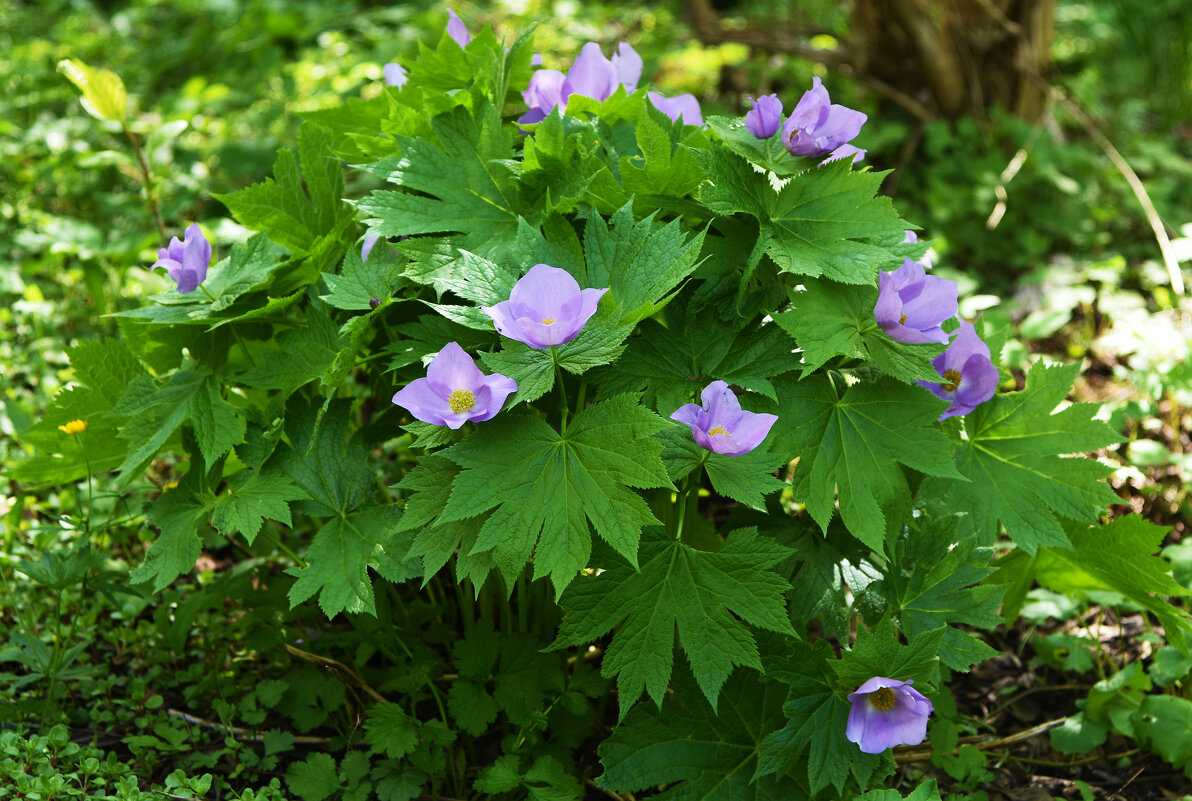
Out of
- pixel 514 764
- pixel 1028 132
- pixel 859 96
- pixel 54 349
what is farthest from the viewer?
pixel 859 96

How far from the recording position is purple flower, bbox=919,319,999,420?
1537 mm

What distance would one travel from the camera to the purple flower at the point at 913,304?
1.38m

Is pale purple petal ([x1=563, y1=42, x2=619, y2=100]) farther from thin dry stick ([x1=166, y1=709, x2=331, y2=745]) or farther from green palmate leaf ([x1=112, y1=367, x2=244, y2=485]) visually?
thin dry stick ([x1=166, y1=709, x2=331, y2=745])

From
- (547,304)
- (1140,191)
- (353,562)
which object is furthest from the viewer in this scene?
(1140,191)

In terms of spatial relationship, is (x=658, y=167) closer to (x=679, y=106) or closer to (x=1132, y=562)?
(x=679, y=106)

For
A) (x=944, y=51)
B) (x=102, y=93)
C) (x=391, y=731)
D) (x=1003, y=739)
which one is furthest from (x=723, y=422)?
(x=944, y=51)

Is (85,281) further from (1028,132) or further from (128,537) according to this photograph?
(1028,132)

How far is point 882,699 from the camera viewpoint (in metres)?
1.41

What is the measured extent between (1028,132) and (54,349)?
3.89m

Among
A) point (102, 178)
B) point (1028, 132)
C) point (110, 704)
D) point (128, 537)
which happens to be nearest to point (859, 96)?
point (1028, 132)

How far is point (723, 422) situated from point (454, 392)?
379mm

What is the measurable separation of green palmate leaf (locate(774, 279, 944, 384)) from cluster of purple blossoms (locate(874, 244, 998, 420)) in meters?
0.02

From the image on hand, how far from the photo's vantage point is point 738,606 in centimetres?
135

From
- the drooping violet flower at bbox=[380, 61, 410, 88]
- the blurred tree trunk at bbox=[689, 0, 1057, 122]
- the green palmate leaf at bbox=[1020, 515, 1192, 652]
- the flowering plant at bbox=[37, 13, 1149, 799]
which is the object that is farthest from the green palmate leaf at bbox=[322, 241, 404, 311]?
the blurred tree trunk at bbox=[689, 0, 1057, 122]
